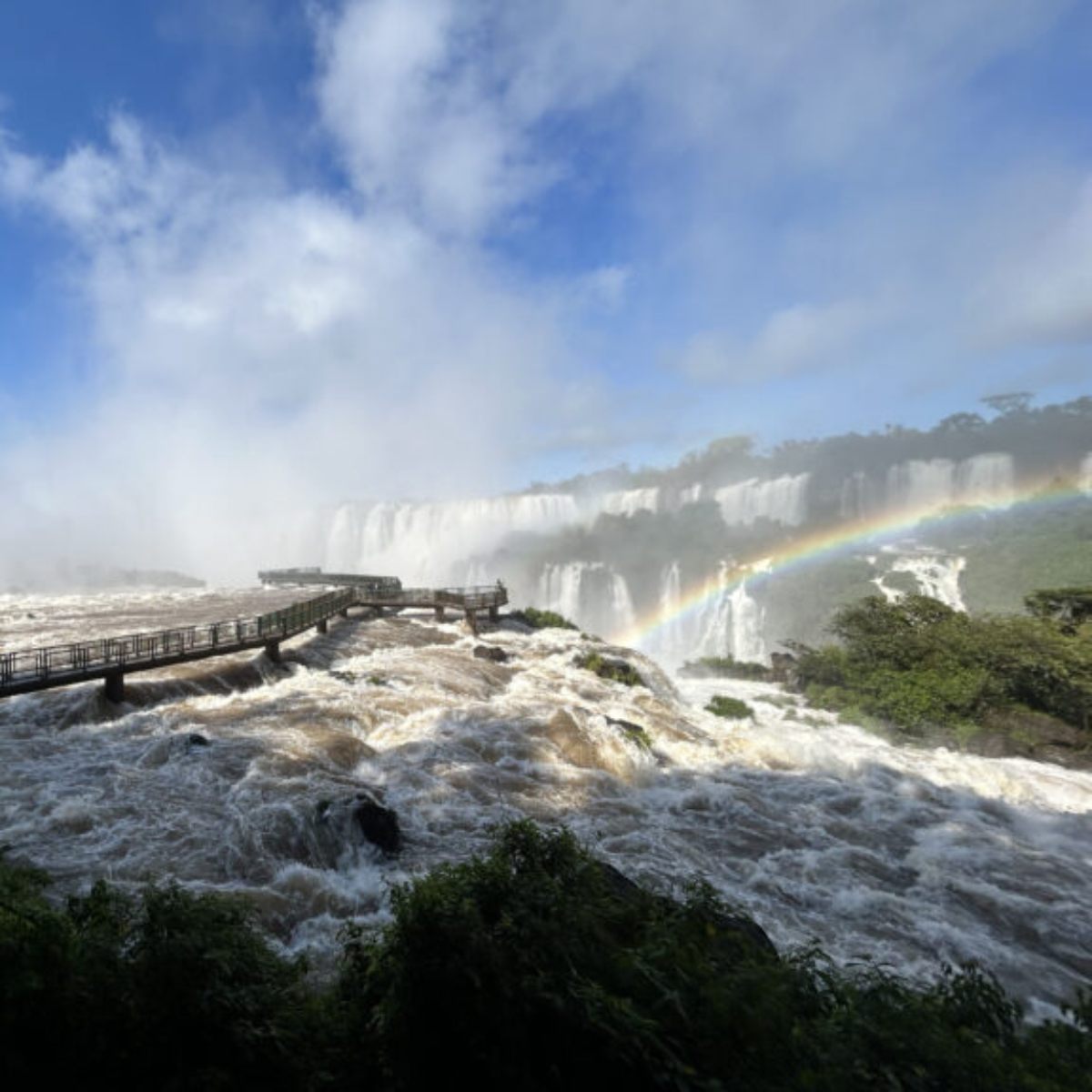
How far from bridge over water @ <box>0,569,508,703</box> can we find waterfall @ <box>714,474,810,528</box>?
70.8 m

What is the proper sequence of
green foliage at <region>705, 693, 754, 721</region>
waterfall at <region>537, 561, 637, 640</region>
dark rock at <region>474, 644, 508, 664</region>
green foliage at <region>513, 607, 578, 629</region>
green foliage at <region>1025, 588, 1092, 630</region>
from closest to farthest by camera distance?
green foliage at <region>705, 693, 754, 721</region> → dark rock at <region>474, 644, 508, 664</region> → green foliage at <region>1025, 588, 1092, 630</region> → green foliage at <region>513, 607, 578, 629</region> → waterfall at <region>537, 561, 637, 640</region>

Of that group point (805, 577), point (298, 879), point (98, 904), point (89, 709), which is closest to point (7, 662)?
point (89, 709)

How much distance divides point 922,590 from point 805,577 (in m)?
12.3

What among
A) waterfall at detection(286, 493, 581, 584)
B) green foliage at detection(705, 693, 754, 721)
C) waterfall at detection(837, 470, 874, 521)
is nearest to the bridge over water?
green foliage at detection(705, 693, 754, 721)

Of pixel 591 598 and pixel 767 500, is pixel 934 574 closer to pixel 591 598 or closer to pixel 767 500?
pixel 767 500

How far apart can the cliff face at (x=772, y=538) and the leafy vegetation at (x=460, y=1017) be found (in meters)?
58.4

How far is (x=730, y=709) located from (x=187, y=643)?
2383 centimetres

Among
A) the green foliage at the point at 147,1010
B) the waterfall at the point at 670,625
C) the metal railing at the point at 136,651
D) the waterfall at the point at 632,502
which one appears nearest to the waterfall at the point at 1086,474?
the waterfall at the point at 632,502

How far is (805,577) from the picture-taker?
2820 inches

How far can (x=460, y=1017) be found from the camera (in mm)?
3965

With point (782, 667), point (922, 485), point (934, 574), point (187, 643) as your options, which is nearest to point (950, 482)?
point (922, 485)

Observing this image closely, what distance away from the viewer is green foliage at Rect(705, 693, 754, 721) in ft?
87.8

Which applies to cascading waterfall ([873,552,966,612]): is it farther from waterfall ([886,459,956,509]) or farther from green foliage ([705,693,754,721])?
green foliage ([705,693,754,721])

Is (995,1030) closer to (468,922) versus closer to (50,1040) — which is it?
(468,922)
